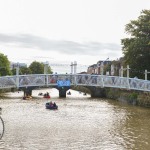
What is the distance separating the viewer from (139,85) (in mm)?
70000

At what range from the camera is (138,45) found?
72375 millimetres

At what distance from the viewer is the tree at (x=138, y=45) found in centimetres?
7269

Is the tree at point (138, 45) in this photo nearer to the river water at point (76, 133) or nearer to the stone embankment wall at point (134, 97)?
the stone embankment wall at point (134, 97)

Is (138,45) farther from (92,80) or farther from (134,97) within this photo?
(92,80)

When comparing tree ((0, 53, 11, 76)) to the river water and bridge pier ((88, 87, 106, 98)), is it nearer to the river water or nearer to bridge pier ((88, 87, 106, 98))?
bridge pier ((88, 87, 106, 98))

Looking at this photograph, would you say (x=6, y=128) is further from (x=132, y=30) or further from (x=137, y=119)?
(x=132, y=30)

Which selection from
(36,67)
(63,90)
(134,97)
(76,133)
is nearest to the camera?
(76,133)

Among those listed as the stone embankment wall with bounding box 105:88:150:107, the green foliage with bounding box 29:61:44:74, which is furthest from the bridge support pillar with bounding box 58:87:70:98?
the green foliage with bounding box 29:61:44:74

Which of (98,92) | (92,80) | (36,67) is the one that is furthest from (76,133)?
(36,67)

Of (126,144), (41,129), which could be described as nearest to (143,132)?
(126,144)

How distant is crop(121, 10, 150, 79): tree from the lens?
72688 mm

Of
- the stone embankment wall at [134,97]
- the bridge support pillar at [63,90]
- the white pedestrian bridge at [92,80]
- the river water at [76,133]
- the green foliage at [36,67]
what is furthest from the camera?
the green foliage at [36,67]

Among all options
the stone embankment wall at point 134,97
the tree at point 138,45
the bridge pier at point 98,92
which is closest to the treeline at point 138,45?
the tree at point 138,45

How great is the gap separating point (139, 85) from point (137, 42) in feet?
26.4
